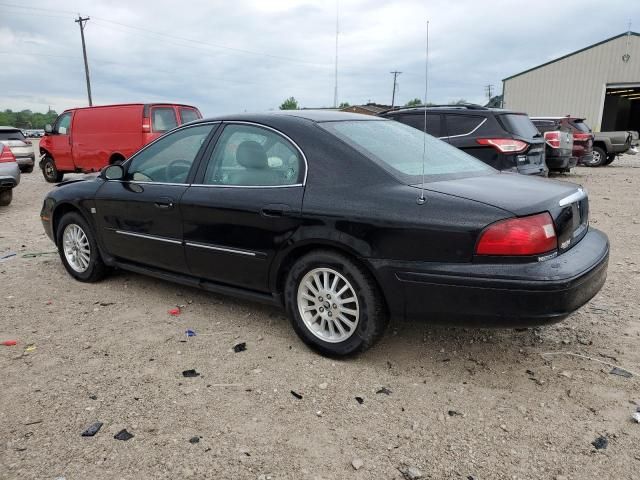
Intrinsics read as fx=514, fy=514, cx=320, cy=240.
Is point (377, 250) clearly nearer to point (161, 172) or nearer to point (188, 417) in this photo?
point (188, 417)

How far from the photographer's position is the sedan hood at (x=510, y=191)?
265cm

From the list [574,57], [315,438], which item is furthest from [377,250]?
[574,57]

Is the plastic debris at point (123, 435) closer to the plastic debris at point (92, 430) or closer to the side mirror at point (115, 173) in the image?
the plastic debris at point (92, 430)

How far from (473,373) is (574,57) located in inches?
1346

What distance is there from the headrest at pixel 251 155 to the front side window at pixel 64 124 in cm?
1089

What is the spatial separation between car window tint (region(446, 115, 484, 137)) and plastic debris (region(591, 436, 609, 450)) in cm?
580

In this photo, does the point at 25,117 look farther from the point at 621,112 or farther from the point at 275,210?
the point at 275,210

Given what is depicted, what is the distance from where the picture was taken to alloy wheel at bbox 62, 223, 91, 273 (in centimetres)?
478

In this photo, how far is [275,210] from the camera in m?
3.22

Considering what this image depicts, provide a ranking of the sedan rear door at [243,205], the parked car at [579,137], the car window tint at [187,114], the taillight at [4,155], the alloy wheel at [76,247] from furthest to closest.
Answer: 1. the parked car at [579,137]
2. the car window tint at [187,114]
3. the taillight at [4,155]
4. the alloy wheel at [76,247]
5. the sedan rear door at [243,205]

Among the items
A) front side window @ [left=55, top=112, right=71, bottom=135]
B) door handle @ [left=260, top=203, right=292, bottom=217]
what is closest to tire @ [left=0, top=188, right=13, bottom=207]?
front side window @ [left=55, top=112, right=71, bottom=135]

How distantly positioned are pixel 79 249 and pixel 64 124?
961 centimetres

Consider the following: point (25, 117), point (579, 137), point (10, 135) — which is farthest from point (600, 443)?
point (25, 117)

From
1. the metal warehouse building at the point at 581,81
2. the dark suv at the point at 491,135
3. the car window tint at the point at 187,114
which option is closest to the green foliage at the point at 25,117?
the metal warehouse building at the point at 581,81
